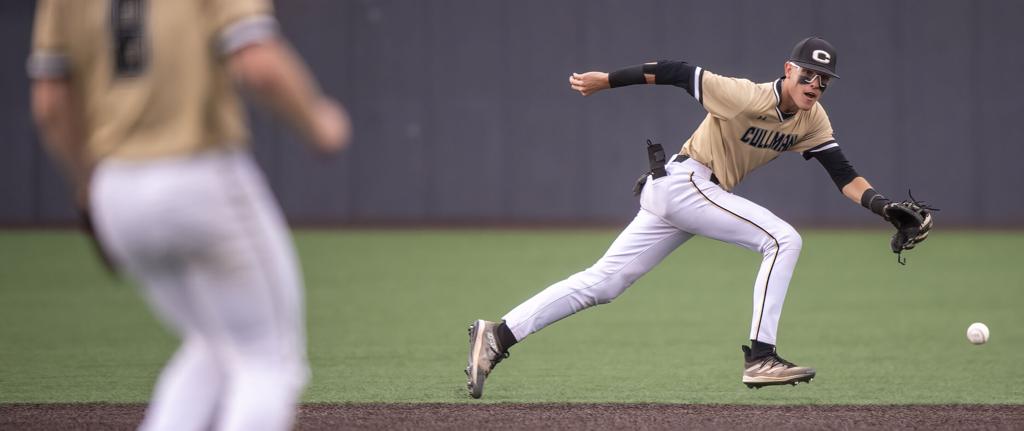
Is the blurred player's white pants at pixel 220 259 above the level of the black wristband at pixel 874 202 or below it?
above

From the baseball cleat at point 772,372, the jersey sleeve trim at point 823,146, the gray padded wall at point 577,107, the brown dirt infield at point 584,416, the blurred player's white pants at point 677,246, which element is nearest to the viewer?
the brown dirt infield at point 584,416

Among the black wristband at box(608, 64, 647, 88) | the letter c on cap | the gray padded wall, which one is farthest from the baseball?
the gray padded wall

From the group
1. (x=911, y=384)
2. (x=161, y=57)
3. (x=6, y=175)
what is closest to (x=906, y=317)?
(x=911, y=384)

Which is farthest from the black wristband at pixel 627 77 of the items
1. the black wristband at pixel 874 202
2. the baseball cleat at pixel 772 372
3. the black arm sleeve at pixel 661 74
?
the baseball cleat at pixel 772 372

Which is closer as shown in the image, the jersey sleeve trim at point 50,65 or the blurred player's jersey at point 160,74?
the blurred player's jersey at point 160,74

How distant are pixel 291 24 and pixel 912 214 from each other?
14.8m

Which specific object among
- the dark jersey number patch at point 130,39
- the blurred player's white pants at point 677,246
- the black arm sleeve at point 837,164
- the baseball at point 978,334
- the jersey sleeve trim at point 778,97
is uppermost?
the dark jersey number patch at point 130,39

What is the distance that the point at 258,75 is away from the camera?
8.18ft

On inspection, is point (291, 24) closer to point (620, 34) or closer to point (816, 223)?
point (620, 34)

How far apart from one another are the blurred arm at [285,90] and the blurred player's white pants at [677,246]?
3.38 m

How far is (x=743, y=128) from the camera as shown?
596cm

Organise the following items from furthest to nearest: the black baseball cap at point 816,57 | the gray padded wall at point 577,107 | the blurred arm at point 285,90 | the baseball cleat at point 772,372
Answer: the gray padded wall at point 577,107
the black baseball cap at point 816,57
the baseball cleat at point 772,372
the blurred arm at point 285,90

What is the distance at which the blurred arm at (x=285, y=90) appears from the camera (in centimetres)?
249

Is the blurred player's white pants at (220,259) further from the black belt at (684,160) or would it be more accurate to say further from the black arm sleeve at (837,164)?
the black arm sleeve at (837,164)
